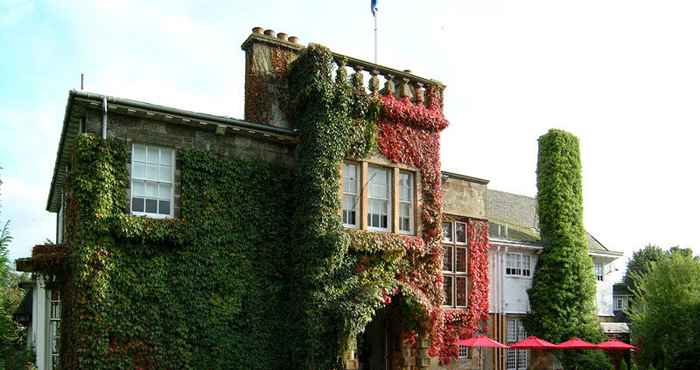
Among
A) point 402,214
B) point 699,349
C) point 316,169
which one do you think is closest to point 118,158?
point 316,169

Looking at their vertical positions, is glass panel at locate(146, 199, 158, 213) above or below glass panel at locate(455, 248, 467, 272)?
above

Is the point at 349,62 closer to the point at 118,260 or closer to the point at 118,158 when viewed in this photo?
the point at 118,158

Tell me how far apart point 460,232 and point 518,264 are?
4.83 metres

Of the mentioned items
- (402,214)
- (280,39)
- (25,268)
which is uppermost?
(280,39)

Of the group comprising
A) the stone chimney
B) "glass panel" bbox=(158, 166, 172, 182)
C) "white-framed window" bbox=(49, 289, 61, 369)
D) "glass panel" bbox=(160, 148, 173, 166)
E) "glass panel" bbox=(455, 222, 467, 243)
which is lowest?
"white-framed window" bbox=(49, 289, 61, 369)

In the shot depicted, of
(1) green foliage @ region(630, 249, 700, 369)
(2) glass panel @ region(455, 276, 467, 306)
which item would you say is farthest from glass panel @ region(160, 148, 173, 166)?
(1) green foliage @ region(630, 249, 700, 369)

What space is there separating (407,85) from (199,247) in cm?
858

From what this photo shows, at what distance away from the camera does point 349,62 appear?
20.0 metres

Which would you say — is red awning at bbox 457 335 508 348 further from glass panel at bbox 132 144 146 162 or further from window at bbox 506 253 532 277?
glass panel at bbox 132 144 146 162

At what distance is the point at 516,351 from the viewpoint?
28.8 metres

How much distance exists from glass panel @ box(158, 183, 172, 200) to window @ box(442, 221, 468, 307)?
11808mm

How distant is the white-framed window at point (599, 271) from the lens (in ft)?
112

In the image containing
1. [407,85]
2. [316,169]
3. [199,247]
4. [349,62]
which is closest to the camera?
[199,247]

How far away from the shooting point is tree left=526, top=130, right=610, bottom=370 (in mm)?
28766
